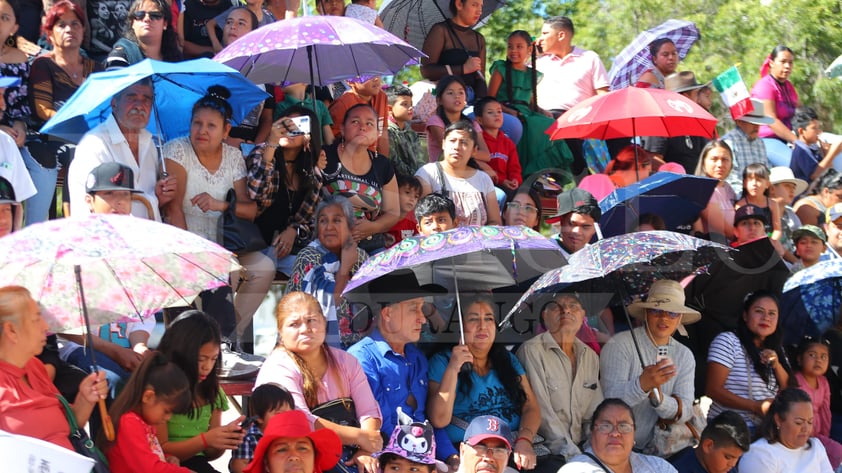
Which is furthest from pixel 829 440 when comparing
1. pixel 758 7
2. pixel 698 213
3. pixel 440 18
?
pixel 758 7

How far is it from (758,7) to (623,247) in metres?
9.47

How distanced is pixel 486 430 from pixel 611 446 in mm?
785

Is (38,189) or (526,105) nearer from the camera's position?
(38,189)

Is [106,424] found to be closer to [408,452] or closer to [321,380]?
[321,380]

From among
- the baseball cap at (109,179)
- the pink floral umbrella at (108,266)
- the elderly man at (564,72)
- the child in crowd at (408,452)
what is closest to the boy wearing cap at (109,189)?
the baseball cap at (109,179)

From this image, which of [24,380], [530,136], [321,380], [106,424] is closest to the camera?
[24,380]

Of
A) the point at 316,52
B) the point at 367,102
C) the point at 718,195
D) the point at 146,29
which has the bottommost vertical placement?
the point at 718,195

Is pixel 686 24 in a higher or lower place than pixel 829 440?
higher

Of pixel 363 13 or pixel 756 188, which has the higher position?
pixel 363 13

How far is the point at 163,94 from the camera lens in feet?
25.9

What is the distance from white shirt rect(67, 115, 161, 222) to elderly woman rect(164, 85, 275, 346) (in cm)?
15

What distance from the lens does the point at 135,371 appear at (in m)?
5.91

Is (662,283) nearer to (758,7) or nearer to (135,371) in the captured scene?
(135,371)

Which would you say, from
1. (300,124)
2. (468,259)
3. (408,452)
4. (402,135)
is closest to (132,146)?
(300,124)
